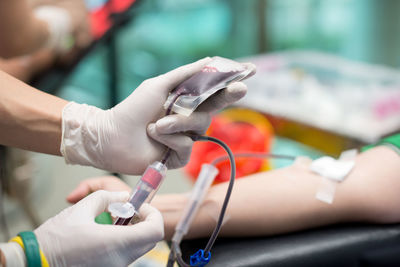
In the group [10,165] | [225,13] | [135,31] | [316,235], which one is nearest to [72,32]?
[10,165]

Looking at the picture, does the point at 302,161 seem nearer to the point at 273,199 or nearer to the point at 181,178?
the point at 273,199

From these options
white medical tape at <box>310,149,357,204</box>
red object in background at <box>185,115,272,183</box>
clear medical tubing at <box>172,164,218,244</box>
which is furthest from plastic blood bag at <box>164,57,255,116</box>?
red object in background at <box>185,115,272,183</box>

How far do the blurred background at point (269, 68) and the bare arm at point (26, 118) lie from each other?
0.86 feet

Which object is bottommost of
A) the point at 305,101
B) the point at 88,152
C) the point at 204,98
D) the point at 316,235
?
the point at 305,101

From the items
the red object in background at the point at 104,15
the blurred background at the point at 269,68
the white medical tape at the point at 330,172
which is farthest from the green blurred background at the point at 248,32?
the white medical tape at the point at 330,172

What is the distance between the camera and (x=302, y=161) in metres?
1.08

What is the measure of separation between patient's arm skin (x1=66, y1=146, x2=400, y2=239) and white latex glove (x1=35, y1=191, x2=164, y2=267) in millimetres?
243

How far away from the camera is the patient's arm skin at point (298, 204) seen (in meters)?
0.92

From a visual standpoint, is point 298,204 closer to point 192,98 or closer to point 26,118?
point 192,98

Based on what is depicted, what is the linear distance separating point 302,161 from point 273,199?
188mm

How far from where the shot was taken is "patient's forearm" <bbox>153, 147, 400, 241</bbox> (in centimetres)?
92

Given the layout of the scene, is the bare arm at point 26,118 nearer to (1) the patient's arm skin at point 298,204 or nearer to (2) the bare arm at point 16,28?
(1) the patient's arm skin at point 298,204

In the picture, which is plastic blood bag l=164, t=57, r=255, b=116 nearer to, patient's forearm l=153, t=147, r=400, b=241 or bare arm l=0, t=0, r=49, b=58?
patient's forearm l=153, t=147, r=400, b=241

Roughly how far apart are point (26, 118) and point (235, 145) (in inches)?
41.8
